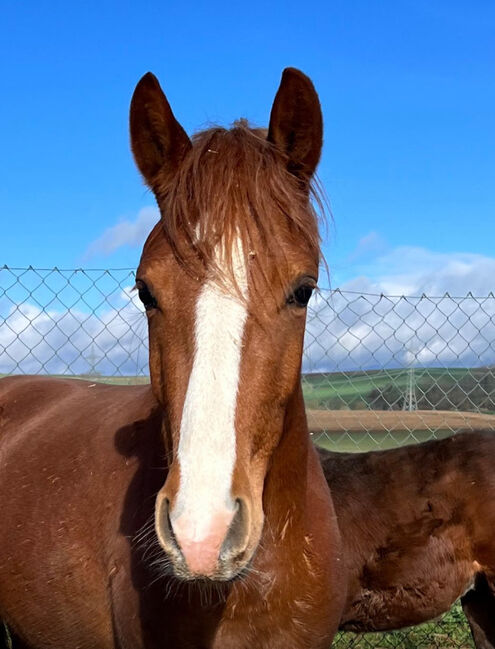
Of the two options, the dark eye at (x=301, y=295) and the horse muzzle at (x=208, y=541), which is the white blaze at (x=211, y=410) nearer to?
the horse muzzle at (x=208, y=541)

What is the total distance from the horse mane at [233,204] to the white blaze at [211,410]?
0.21 feet

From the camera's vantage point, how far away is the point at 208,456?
6.07ft

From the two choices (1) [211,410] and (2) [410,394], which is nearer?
(1) [211,410]

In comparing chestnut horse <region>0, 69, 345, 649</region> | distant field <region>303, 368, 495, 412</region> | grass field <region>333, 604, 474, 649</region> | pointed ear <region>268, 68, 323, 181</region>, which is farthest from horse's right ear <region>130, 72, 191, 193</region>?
grass field <region>333, 604, 474, 649</region>

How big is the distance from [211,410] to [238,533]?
300 millimetres

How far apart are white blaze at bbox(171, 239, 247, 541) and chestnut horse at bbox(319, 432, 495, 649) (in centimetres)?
301

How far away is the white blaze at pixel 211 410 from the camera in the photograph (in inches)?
71.1

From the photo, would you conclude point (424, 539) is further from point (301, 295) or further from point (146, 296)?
point (146, 296)

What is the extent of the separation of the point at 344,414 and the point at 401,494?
1042mm

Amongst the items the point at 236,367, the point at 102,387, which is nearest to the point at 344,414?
the point at 102,387

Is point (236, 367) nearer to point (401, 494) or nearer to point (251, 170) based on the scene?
point (251, 170)

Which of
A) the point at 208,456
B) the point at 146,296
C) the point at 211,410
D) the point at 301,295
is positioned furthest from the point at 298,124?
the point at 208,456

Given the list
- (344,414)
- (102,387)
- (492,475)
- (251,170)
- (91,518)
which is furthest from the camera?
(344,414)

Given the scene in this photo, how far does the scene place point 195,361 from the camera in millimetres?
2016
